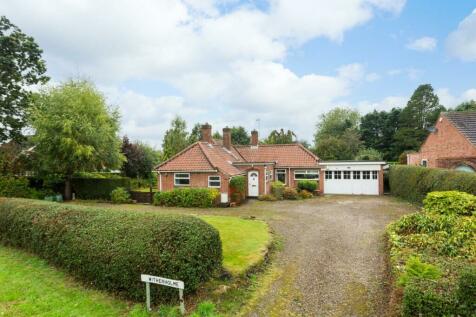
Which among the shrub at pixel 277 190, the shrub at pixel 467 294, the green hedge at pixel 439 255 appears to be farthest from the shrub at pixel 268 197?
the shrub at pixel 467 294

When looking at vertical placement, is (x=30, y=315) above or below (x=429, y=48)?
below

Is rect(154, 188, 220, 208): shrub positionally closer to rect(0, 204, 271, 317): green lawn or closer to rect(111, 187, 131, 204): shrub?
rect(111, 187, 131, 204): shrub

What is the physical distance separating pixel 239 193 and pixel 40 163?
619 inches

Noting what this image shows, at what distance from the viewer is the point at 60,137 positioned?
21.3 meters

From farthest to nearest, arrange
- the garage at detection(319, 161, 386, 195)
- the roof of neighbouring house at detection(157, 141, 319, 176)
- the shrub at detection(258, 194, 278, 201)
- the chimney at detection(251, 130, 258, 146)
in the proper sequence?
the chimney at detection(251, 130, 258, 146) → the garage at detection(319, 161, 386, 195) → the shrub at detection(258, 194, 278, 201) → the roof of neighbouring house at detection(157, 141, 319, 176)

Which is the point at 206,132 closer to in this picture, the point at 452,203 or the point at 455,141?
the point at 455,141

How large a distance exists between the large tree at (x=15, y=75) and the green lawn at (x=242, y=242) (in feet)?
66.4

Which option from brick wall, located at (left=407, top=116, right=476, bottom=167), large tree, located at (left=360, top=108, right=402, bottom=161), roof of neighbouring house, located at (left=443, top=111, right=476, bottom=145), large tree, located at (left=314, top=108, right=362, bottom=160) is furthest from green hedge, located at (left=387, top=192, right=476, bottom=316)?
large tree, located at (left=360, top=108, right=402, bottom=161)

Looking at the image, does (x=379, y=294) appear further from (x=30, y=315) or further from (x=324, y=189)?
(x=324, y=189)

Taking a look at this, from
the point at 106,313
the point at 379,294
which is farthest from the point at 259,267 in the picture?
the point at 106,313

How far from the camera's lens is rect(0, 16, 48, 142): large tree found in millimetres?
23156

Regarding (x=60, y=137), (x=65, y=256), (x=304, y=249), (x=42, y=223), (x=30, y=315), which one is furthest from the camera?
(x=60, y=137)

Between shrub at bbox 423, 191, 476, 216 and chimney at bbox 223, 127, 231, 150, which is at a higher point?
chimney at bbox 223, 127, 231, 150

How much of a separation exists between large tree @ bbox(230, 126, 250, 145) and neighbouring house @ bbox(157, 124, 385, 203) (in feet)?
74.3
